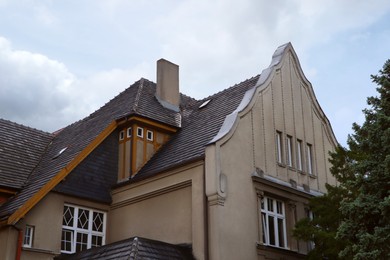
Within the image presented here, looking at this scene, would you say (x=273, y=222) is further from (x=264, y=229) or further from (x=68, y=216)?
(x=68, y=216)

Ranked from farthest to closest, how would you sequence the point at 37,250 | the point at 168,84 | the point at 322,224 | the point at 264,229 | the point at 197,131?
the point at 168,84, the point at 197,131, the point at 264,229, the point at 37,250, the point at 322,224

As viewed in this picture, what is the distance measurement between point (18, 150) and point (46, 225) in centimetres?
583

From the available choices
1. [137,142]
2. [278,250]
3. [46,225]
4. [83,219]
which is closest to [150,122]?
[137,142]

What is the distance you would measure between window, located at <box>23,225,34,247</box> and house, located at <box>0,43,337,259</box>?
35mm

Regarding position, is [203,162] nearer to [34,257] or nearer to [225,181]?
[225,181]

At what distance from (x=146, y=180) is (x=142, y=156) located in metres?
2.04

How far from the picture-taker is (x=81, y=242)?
20.8m

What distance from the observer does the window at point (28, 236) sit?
63.7 ft

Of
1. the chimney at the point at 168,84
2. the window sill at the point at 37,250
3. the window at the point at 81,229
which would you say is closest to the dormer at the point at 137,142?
the window at the point at 81,229

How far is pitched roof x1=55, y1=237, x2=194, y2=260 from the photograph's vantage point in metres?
16.8

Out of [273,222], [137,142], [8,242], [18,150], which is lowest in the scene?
[8,242]

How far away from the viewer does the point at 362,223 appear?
1491cm

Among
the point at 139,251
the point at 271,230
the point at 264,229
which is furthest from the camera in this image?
the point at 271,230

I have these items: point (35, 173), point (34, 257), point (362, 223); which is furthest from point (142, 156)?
point (362, 223)
